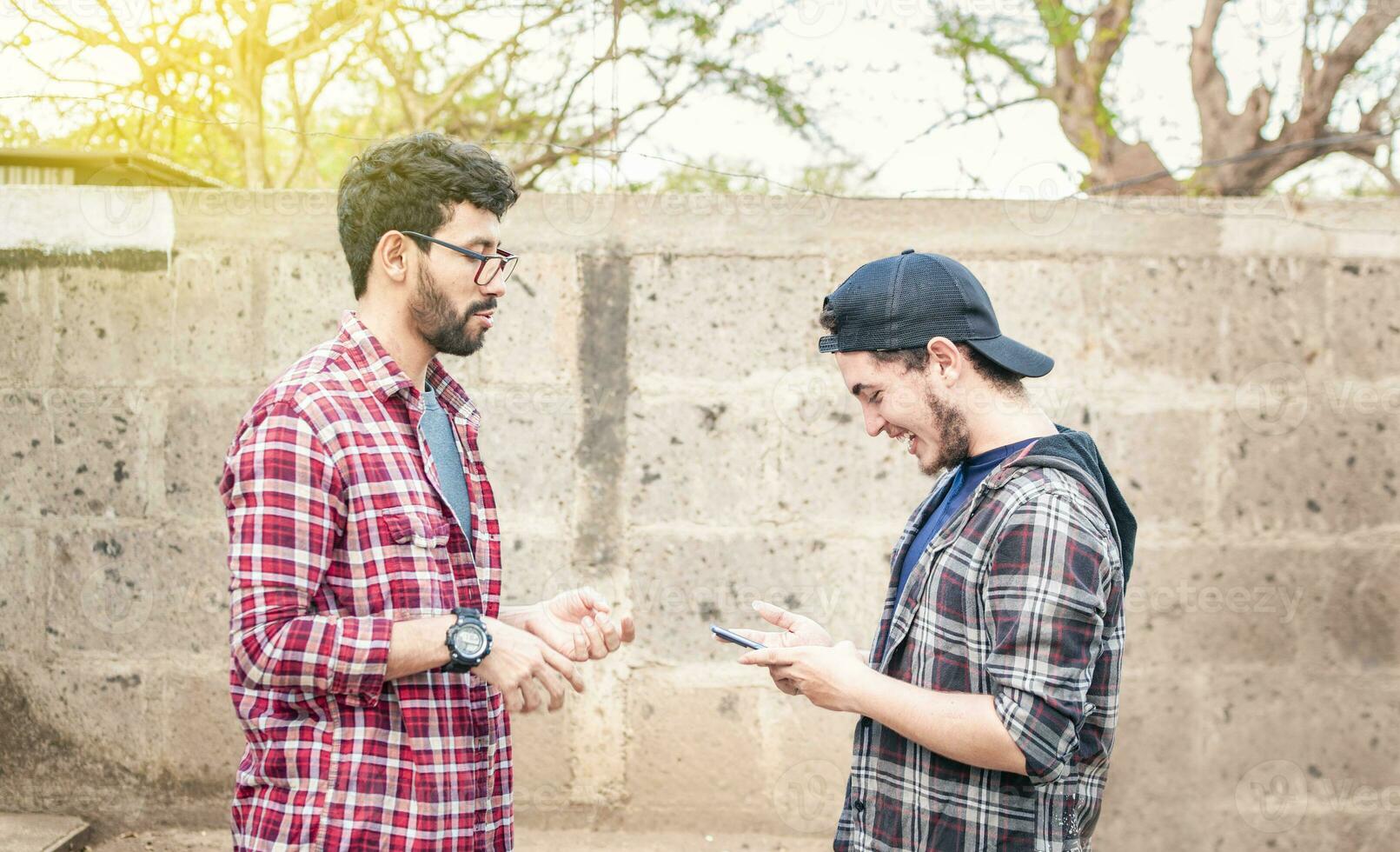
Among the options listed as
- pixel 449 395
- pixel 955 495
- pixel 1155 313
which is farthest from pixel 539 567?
pixel 1155 313

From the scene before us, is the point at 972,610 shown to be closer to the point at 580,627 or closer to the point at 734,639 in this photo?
the point at 734,639

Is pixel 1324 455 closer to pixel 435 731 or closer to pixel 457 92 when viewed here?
pixel 435 731

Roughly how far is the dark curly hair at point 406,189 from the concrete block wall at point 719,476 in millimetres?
1239

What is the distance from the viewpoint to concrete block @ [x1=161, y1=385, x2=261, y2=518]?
3.29 metres

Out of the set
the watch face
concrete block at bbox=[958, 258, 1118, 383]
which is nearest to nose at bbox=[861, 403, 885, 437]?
the watch face

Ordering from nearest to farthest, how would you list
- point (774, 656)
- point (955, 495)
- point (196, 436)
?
point (774, 656)
point (955, 495)
point (196, 436)

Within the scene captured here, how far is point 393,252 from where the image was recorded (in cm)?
206

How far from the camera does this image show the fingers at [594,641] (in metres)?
→ 2.03

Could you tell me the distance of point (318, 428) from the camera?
1.79 metres

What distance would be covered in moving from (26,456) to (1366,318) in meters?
4.19

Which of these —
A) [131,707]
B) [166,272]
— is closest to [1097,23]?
[166,272]

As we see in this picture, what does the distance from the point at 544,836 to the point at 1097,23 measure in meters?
3.56

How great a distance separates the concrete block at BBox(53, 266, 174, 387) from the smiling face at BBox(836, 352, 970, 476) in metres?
2.34

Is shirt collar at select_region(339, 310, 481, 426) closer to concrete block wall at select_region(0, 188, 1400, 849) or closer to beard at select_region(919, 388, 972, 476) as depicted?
beard at select_region(919, 388, 972, 476)
